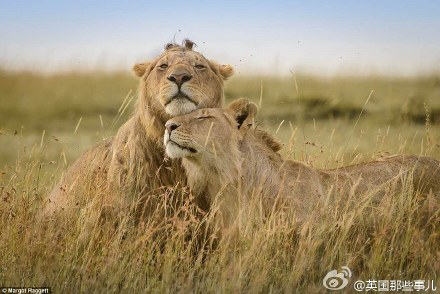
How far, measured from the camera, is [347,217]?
6820mm

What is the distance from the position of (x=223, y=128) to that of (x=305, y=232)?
3.51 ft

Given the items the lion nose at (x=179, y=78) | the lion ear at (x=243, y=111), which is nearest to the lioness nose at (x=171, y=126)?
the lion nose at (x=179, y=78)

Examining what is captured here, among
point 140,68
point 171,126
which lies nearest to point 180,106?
point 171,126

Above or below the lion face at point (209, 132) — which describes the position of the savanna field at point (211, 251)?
below

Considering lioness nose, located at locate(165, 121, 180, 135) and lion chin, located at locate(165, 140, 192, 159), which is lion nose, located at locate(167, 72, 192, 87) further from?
lion chin, located at locate(165, 140, 192, 159)

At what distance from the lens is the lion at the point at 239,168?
6.68 metres

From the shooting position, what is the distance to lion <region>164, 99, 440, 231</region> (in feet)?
21.9

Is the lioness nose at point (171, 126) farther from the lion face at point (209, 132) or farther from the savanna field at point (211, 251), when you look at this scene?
the savanna field at point (211, 251)

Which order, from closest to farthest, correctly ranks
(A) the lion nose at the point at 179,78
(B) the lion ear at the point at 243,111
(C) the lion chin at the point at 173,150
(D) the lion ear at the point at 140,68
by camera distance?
(C) the lion chin at the point at 173,150 < (A) the lion nose at the point at 179,78 < (B) the lion ear at the point at 243,111 < (D) the lion ear at the point at 140,68

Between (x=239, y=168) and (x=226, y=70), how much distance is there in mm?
1410

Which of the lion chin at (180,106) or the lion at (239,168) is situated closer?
the lion at (239,168)

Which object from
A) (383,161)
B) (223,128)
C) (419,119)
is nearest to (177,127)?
(223,128)

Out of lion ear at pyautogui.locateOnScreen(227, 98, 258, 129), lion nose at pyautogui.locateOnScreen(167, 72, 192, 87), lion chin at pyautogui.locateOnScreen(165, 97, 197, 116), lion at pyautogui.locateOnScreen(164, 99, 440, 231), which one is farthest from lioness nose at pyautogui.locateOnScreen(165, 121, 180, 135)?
lion ear at pyautogui.locateOnScreen(227, 98, 258, 129)

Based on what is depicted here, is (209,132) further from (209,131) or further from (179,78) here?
(179,78)
